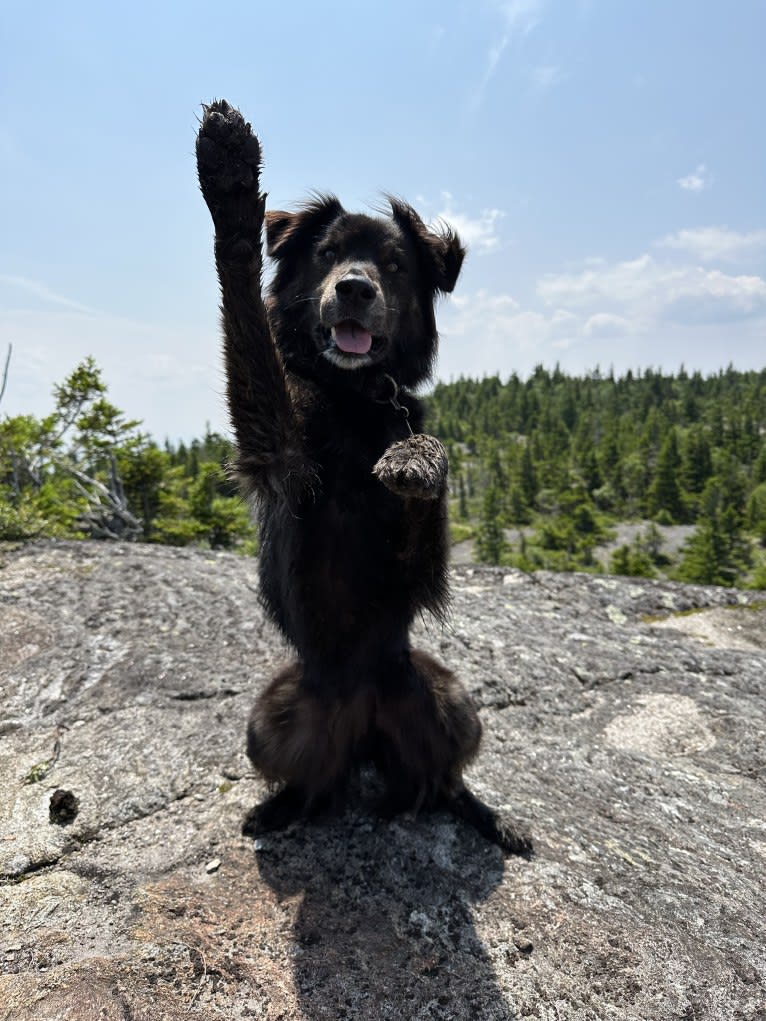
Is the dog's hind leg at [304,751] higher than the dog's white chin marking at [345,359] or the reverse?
the reverse

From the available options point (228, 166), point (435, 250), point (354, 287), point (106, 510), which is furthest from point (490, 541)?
point (228, 166)

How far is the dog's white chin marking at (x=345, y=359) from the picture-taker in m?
3.41

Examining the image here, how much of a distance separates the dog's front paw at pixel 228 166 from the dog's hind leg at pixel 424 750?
2.48 m

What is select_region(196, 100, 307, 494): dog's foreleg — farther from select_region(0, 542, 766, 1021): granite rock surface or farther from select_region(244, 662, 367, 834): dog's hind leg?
select_region(0, 542, 766, 1021): granite rock surface

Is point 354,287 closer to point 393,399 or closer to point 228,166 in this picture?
point 393,399

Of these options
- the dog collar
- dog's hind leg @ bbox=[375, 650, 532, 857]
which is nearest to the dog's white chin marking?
the dog collar

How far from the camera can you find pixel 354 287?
11.0 ft

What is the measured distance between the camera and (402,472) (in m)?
2.66

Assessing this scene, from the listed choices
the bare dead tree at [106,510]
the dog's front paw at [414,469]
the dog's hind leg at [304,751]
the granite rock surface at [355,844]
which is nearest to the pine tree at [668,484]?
the bare dead tree at [106,510]

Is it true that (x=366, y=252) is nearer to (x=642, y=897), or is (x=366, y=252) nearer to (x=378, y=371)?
(x=378, y=371)

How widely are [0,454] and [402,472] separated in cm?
1377

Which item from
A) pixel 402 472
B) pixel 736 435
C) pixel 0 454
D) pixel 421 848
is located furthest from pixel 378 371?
pixel 736 435

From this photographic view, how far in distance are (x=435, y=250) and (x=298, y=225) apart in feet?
3.10

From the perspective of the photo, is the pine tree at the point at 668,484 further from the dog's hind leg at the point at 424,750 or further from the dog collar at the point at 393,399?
the dog's hind leg at the point at 424,750
